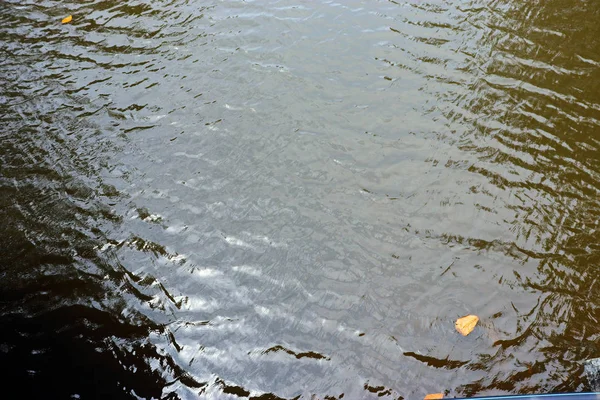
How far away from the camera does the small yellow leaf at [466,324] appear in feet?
8.39

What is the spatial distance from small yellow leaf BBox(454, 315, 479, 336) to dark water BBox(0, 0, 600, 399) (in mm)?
42

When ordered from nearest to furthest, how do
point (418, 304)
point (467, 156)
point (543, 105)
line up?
1. point (418, 304)
2. point (467, 156)
3. point (543, 105)

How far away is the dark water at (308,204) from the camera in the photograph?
255cm

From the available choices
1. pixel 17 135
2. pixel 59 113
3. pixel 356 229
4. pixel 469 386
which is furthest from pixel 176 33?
pixel 469 386

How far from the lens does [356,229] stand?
313 centimetres

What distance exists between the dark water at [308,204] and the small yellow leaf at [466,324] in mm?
42

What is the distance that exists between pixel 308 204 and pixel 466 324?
4.26 feet

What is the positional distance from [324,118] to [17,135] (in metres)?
2.69

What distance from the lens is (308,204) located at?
3320 millimetres

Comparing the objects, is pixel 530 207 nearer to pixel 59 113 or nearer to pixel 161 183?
pixel 161 183

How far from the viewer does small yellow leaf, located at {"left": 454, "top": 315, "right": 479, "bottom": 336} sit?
256 centimetres

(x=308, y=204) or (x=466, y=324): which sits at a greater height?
(x=308, y=204)

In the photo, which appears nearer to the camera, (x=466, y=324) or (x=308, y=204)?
(x=466, y=324)

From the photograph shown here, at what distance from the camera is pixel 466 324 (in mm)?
2578
